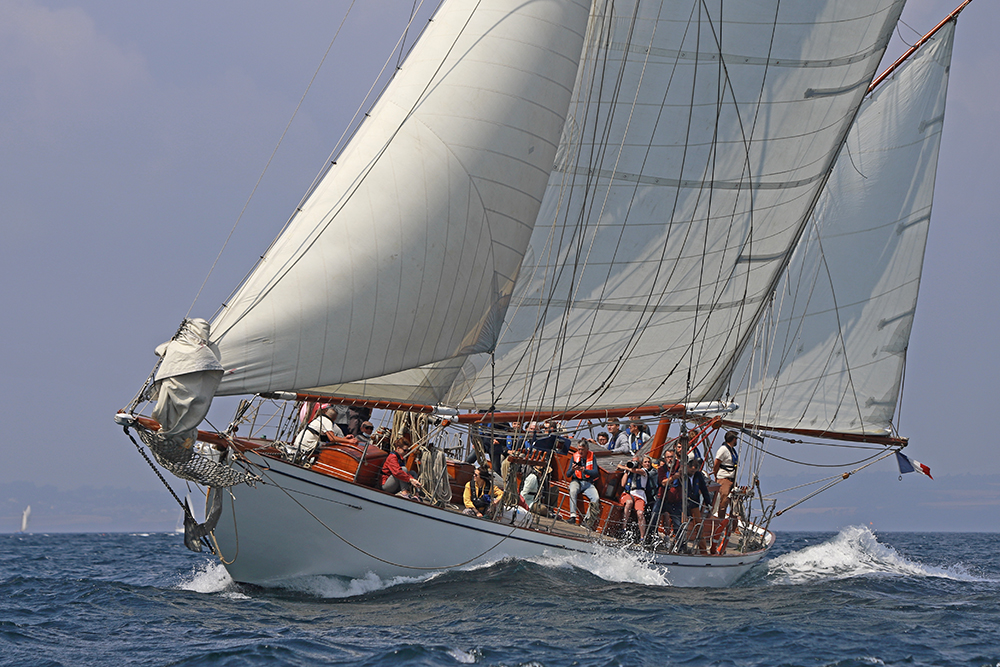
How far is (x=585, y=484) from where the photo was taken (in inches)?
645

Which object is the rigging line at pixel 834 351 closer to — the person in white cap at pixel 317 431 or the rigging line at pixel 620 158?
the rigging line at pixel 620 158

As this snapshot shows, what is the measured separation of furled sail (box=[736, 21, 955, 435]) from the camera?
21359mm

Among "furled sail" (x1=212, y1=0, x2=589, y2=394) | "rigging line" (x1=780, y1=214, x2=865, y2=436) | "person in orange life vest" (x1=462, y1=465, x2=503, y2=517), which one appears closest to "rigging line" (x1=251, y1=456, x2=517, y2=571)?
"person in orange life vest" (x1=462, y1=465, x2=503, y2=517)

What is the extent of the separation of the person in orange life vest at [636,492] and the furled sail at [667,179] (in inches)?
70.9

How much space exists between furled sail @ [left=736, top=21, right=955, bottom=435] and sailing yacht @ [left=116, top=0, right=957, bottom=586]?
2.1 inches

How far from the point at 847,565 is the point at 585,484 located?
9.04 m

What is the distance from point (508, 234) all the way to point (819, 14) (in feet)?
26.6

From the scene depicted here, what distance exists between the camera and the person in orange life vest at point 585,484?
52.8 ft

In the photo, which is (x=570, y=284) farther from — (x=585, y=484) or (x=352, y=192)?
(x=352, y=192)

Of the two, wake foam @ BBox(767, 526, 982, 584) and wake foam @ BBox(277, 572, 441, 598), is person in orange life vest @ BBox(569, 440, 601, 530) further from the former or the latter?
wake foam @ BBox(767, 526, 982, 584)

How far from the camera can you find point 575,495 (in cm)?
1616

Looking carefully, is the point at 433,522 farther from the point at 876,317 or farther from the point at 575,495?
the point at 876,317

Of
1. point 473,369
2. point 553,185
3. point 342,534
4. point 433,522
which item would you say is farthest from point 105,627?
point 553,185

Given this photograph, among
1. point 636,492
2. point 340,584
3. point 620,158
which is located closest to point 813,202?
point 620,158
